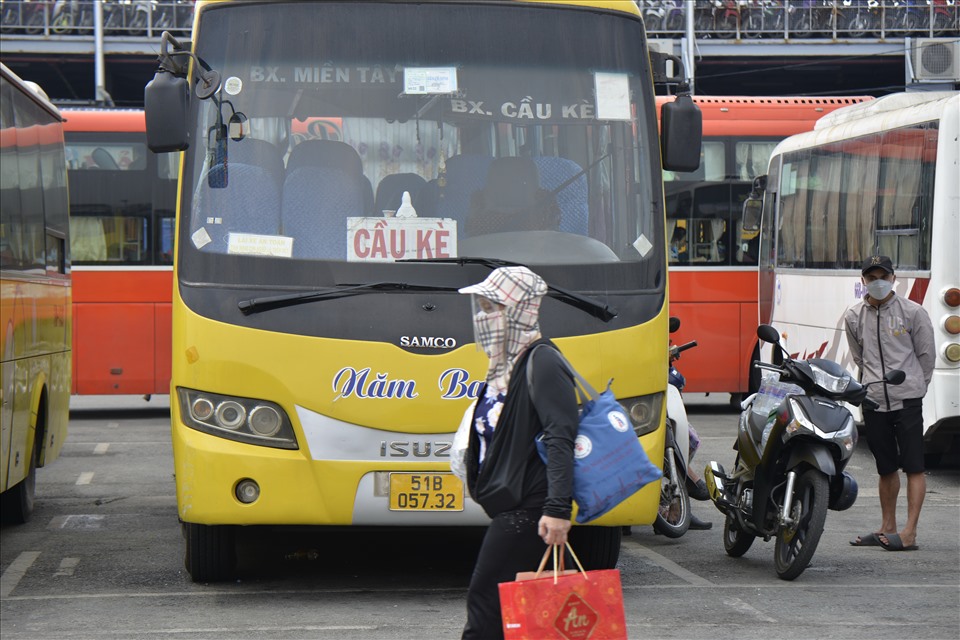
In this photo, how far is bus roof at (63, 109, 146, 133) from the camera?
1806 centimetres

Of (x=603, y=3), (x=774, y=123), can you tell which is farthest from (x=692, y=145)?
(x=774, y=123)

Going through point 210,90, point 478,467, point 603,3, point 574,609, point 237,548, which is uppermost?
point 603,3

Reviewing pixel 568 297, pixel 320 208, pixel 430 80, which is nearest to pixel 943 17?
pixel 430 80

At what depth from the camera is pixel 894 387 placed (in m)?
9.42

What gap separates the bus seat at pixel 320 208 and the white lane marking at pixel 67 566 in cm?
247

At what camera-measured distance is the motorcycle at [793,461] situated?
326 inches

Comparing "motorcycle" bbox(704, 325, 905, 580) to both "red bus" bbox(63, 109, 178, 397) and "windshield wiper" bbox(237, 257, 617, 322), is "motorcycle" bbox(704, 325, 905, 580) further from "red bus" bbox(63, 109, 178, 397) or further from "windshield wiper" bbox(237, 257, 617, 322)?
"red bus" bbox(63, 109, 178, 397)

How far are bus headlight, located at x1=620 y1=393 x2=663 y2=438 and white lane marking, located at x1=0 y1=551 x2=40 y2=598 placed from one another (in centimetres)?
332

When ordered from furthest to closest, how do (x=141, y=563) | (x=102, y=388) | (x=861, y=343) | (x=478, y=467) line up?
(x=102, y=388), (x=861, y=343), (x=141, y=563), (x=478, y=467)

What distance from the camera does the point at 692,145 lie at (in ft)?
26.1

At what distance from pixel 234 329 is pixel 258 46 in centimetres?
146

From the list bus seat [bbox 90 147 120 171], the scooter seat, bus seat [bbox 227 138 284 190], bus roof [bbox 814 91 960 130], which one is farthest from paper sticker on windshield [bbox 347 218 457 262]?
bus seat [bbox 90 147 120 171]

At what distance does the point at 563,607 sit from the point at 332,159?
11.8 ft

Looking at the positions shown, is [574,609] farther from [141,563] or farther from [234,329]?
[141,563]
